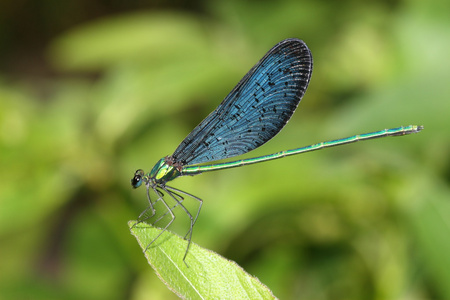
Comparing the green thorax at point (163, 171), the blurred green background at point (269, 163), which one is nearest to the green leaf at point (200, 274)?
the green thorax at point (163, 171)

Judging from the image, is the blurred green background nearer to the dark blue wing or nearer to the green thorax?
the dark blue wing

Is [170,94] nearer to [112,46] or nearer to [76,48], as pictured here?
[112,46]

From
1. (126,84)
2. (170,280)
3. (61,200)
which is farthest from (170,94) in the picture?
(170,280)

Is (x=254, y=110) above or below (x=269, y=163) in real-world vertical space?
above

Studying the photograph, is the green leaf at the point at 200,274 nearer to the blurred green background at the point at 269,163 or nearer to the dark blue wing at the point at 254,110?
the dark blue wing at the point at 254,110

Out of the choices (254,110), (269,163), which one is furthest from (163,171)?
(269,163)

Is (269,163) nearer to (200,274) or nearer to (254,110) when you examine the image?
(254,110)

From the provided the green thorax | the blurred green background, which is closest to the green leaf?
the green thorax
